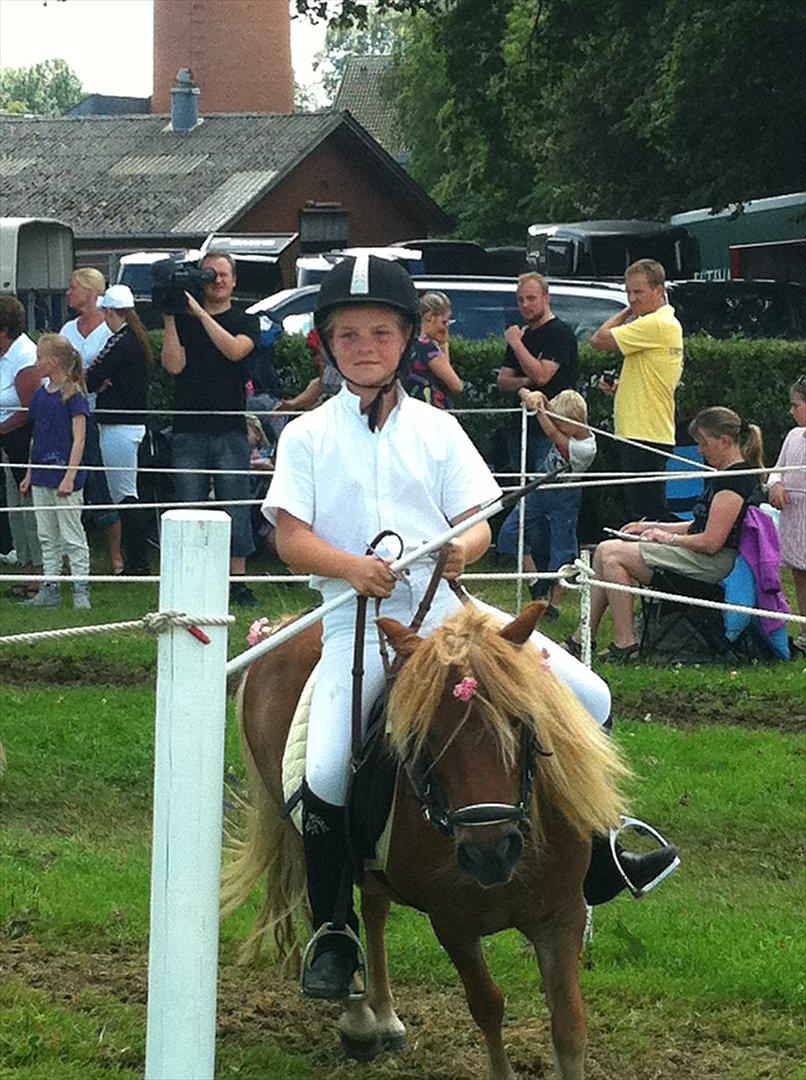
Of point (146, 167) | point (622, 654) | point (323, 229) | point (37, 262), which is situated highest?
point (146, 167)

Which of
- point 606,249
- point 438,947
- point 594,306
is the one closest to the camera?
point 438,947

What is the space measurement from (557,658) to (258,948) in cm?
173

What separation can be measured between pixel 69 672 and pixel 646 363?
4297mm

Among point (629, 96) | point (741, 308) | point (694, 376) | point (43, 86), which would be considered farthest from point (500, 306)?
point (43, 86)

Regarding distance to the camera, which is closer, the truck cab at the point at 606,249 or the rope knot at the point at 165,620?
the rope knot at the point at 165,620

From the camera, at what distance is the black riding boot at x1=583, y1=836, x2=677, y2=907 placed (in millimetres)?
5012

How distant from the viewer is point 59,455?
41.6ft

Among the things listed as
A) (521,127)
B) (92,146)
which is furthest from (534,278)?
(92,146)

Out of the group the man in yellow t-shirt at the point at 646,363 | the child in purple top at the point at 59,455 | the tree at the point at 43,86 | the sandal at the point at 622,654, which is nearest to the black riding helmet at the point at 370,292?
the sandal at the point at 622,654

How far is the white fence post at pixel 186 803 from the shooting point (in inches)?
126

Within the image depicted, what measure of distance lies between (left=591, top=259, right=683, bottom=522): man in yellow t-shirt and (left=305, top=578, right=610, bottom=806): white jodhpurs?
7198mm

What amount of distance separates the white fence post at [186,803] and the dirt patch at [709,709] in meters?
6.35

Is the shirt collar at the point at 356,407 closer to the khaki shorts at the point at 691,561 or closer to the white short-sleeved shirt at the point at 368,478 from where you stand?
the white short-sleeved shirt at the point at 368,478

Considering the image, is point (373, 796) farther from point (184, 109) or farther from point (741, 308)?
point (184, 109)
